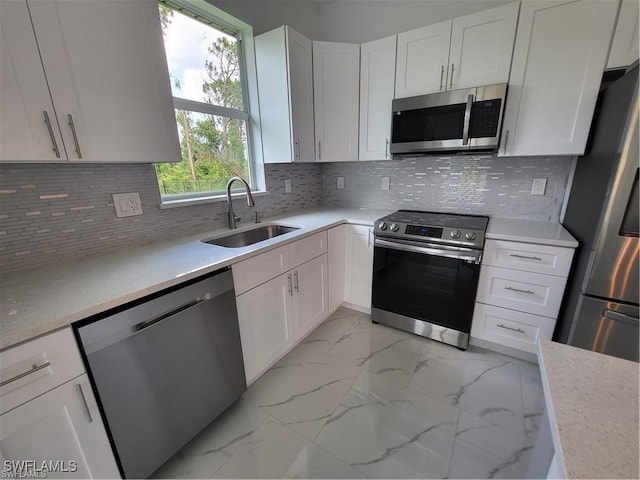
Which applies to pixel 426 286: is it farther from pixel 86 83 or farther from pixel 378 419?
pixel 86 83

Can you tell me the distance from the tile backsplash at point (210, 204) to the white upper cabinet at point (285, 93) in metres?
0.29

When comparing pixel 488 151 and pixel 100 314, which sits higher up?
pixel 488 151

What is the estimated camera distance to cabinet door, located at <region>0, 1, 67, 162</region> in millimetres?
903

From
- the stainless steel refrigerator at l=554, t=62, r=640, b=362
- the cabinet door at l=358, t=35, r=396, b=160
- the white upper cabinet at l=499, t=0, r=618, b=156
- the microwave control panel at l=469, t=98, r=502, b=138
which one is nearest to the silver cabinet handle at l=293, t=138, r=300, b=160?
the cabinet door at l=358, t=35, r=396, b=160

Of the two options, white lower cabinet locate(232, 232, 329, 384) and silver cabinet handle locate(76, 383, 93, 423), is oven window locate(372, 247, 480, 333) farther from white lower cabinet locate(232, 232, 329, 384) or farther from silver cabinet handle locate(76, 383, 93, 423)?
silver cabinet handle locate(76, 383, 93, 423)

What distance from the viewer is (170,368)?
1.15 m

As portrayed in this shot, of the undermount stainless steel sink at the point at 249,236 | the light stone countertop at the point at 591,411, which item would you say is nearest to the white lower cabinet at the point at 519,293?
the light stone countertop at the point at 591,411

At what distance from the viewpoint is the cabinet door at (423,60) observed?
188 centimetres

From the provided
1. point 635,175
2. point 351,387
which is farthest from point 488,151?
point 351,387

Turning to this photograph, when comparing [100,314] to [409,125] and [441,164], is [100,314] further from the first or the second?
[441,164]

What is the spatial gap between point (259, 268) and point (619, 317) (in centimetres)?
186

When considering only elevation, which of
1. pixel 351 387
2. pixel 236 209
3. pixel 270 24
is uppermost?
pixel 270 24

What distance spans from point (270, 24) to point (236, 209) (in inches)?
60.0

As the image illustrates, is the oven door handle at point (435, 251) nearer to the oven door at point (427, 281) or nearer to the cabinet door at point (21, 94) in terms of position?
the oven door at point (427, 281)
